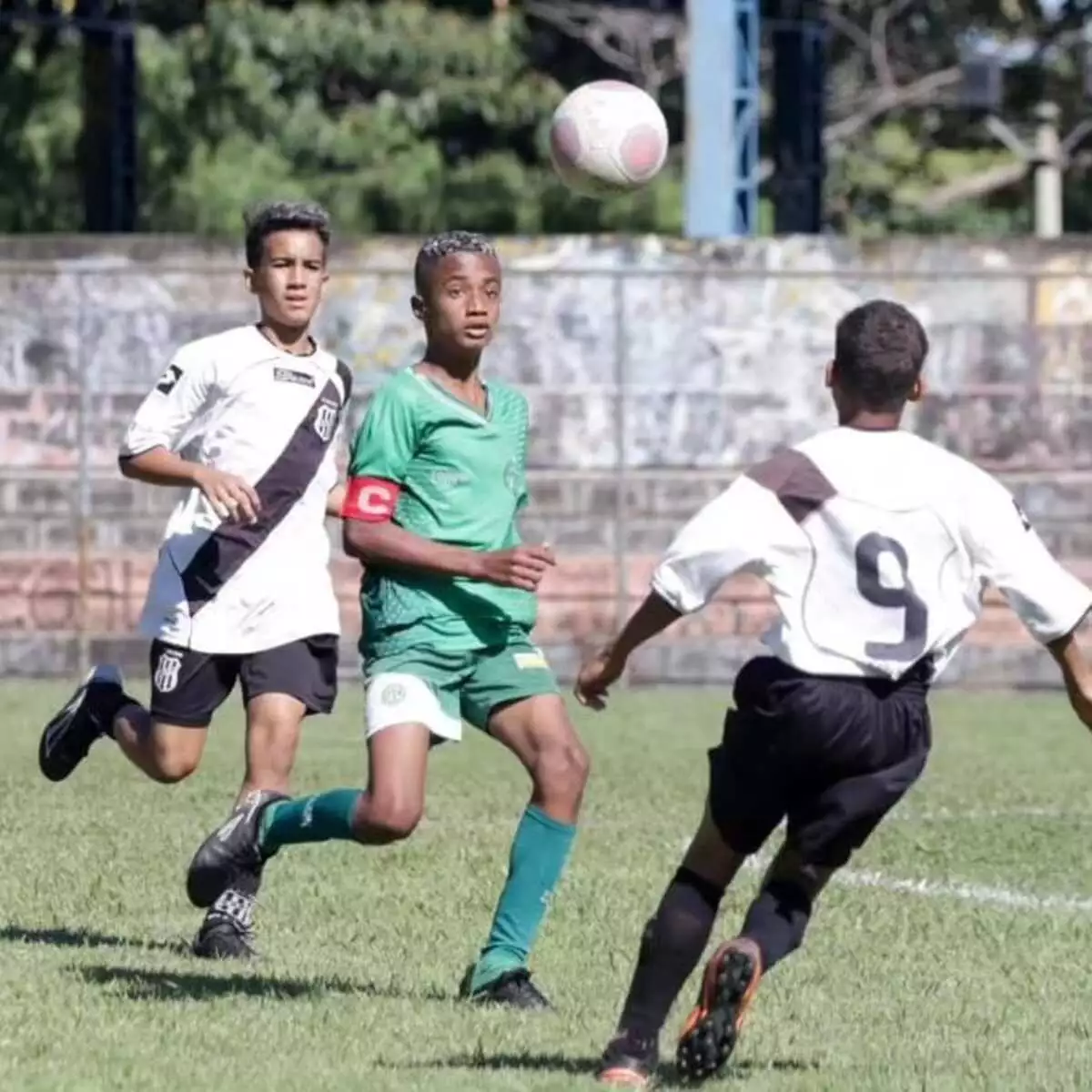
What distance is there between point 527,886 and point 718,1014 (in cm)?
144

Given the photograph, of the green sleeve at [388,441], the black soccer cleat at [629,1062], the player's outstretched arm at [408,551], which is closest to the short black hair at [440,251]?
the green sleeve at [388,441]

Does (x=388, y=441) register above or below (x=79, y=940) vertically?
above

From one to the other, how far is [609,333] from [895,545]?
12021mm

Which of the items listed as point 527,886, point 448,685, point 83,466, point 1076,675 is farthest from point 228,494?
point 83,466

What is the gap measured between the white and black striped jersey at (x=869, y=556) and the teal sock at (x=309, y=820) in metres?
1.53

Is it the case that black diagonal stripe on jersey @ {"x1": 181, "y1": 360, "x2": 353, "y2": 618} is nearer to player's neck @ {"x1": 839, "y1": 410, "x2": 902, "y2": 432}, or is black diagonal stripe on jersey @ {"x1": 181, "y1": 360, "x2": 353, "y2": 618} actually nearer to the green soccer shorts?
the green soccer shorts

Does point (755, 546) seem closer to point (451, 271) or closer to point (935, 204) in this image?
point (451, 271)

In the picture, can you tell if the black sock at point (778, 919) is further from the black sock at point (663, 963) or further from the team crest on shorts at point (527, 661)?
the team crest on shorts at point (527, 661)

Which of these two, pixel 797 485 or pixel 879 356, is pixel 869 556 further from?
pixel 879 356

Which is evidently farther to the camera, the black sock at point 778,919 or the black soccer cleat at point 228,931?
the black soccer cleat at point 228,931

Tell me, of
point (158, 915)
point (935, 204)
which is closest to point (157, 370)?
point (158, 915)

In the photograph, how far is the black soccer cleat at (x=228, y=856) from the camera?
7.52 m

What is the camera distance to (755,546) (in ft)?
19.7

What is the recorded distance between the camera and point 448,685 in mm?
7281
